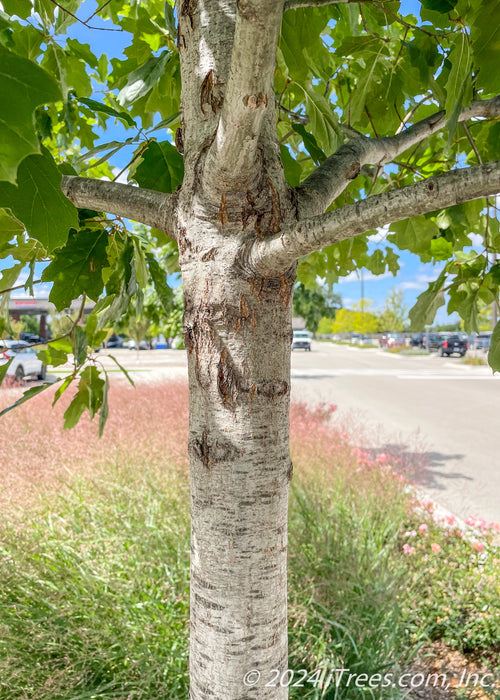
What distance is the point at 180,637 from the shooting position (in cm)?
212

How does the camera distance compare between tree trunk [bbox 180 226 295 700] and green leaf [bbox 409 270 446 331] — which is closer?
tree trunk [bbox 180 226 295 700]

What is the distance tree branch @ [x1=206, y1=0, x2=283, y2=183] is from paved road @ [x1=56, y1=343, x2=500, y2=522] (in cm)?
392

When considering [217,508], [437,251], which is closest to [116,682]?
[217,508]

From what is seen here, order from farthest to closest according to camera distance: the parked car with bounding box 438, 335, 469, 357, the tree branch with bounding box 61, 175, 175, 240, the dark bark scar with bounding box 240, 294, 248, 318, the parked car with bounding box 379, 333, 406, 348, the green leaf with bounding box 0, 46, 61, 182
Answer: the parked car with bounding box 379, 333, 406, 348 < the parked car with bounding box 438, 335, 469, 357 < the tree branch with bounding box 61, 175, 175, 240 < the dark bark scar with bounding box 240, 294, 248, 318 < the green leaf with bounding box 0, 46, 61, 182

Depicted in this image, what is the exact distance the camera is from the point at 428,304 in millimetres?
1396

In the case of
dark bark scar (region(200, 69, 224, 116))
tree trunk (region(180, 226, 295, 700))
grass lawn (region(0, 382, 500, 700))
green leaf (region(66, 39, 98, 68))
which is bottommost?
grass lawn (region(0, 382, 500, 700))

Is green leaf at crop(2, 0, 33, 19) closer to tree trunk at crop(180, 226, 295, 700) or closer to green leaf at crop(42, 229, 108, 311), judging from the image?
green leaf at crop(42, 229, 108, 311)

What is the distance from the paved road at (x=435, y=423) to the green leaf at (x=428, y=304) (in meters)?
3.15

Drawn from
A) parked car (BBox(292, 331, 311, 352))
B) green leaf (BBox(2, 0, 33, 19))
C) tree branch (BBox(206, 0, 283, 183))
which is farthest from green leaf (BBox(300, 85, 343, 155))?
parked car (BBox(292, 331, 311, 352))

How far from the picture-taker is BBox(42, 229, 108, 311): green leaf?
1127 mm

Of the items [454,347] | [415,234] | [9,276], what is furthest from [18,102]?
[454,347]

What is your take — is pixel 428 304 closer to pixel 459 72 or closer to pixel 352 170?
pixel 352 170

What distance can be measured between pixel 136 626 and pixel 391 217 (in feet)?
6.95

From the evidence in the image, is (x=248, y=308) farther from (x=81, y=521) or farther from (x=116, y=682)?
(x=81, y=521)
